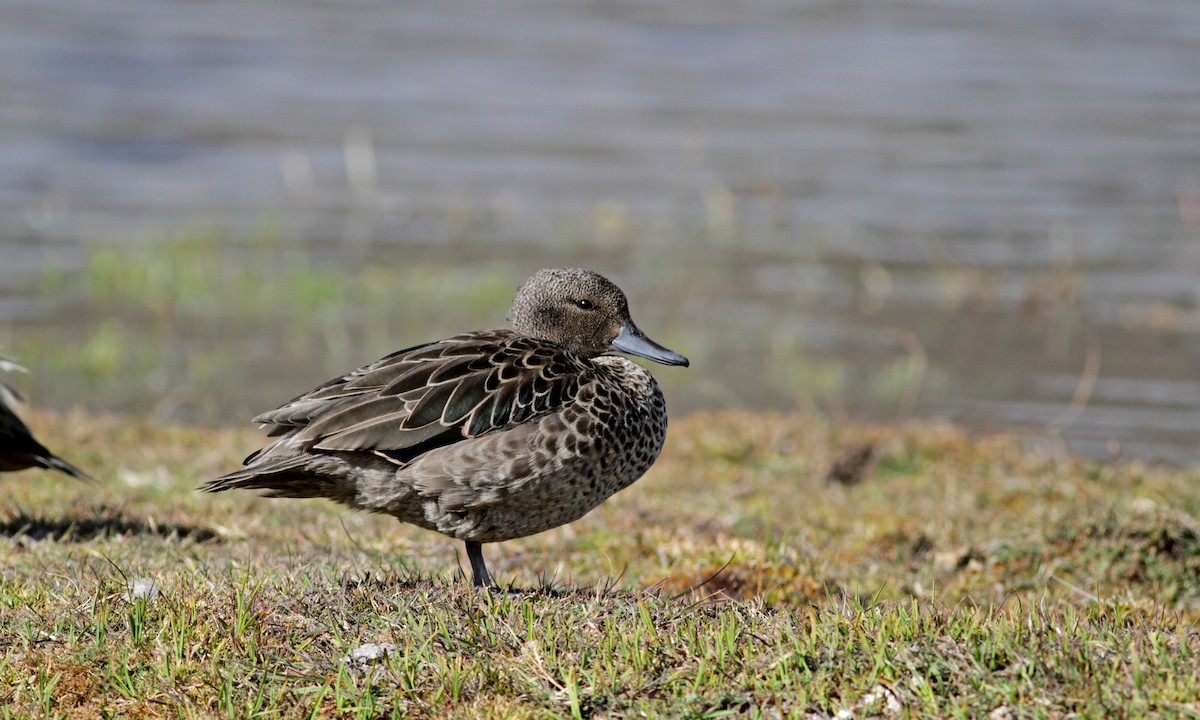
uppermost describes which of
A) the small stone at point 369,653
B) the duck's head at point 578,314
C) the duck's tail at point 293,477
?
the duck's head at point 578,314

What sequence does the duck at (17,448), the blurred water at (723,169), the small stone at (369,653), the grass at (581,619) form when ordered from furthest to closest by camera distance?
the blurred water at (723,169) → the duck at (17,448) → the small stone at (369,653) → the grass at (581,619)

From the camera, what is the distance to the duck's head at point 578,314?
5930mm

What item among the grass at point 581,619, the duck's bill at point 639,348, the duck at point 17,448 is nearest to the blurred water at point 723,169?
the grass at point 581,619

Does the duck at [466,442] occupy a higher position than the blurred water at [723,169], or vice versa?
the duck at [466,442]

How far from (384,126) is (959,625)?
18.0 m

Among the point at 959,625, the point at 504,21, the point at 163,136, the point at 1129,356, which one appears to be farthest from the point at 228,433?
the point at 504,21

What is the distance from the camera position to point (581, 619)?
4355 millimetres

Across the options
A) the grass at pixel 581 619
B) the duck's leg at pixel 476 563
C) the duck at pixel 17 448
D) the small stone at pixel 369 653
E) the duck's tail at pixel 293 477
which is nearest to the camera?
the grass at pixel 581 619

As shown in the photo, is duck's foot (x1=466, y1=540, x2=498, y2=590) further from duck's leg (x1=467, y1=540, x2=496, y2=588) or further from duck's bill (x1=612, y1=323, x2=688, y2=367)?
duck's bill (x1=612, y1=323, x2=688, y2=367)

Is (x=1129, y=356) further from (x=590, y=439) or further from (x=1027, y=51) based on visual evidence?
(x=1027, y=51)

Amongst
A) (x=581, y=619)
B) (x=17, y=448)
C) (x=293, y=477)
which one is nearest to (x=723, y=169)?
(x=17, y=448)

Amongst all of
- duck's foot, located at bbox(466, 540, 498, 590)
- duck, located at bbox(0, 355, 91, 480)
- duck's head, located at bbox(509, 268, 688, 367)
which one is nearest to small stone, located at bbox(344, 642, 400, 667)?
duck's foot, located at bbox(466, 540, 498, 590)

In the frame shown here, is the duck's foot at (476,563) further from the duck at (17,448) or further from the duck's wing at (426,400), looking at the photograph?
Answer: the duck at (17,448)

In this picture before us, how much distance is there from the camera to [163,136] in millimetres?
20078
